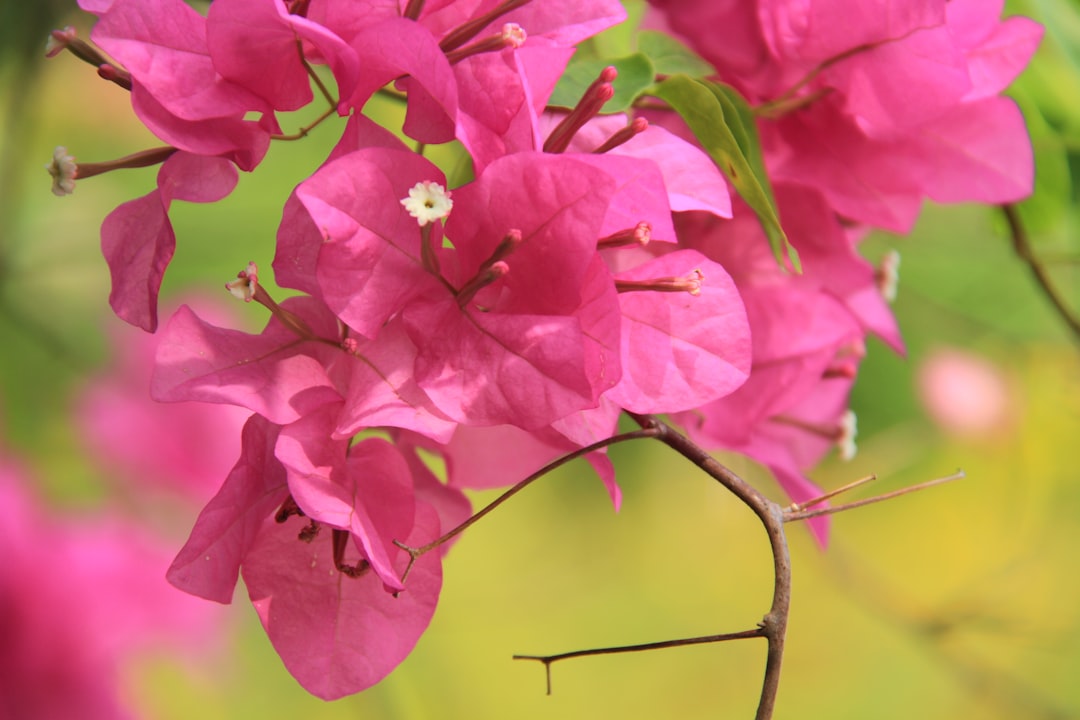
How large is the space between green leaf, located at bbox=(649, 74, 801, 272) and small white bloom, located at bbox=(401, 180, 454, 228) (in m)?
0.07

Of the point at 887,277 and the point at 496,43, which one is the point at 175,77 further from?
the point at 887,277

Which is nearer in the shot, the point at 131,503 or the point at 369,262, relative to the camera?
the point at 369,262

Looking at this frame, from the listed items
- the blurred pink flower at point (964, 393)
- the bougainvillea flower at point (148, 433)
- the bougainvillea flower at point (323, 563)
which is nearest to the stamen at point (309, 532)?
the bougainvillea flower at point (323, 563)

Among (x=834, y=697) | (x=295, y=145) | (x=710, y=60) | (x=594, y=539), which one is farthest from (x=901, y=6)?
(x=834, y=697)

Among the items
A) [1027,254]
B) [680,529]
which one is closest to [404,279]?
[1027,254]

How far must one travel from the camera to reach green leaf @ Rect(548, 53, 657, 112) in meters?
0.28

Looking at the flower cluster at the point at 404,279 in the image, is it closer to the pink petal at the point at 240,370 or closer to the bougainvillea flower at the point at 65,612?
the pink petal at the point at 240,370

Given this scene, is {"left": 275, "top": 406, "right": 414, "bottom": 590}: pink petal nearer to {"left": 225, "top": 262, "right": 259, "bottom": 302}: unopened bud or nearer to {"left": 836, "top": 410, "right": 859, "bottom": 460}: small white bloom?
{"left": 225, "top": 262, "right": 259, "bottom": 302}: unopened bud

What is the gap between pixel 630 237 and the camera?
0.26 m

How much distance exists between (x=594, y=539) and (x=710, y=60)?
0.91 metres

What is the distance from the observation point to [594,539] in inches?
47.4

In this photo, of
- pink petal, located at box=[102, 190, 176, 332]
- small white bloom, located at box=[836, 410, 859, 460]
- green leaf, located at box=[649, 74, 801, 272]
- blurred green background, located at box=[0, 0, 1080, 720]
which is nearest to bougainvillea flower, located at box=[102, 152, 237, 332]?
pink petal, located at box=[102, 190, 176, 332]

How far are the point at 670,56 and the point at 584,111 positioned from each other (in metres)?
0.08

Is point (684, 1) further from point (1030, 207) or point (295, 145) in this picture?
point (295, 145)
